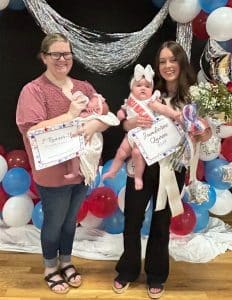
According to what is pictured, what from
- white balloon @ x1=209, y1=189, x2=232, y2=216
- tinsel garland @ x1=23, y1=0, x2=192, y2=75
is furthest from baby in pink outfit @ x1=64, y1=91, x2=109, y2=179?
white balloon @ x1=209, y1=189, x2=232, y2=216

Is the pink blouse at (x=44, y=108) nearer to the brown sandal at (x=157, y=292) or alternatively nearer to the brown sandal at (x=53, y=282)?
the brown sandal at (x=53, y=282)

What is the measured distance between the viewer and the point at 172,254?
259cm

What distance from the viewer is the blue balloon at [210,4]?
7.69 ft

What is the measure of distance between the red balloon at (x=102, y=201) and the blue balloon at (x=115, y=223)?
0.06m

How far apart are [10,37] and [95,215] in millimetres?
1291

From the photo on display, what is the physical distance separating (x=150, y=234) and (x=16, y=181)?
2.87 feet

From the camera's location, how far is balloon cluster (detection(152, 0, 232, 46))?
2289mm

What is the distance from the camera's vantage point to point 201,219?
8.74ft

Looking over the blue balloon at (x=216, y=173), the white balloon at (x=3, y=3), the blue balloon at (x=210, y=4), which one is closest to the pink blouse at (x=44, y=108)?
the white balloon at (x=3, y=3)

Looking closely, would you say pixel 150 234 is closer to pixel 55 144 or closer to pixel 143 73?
pixel 55 144

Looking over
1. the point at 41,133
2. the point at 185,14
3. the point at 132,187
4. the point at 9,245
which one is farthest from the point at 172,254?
the point at 185,14

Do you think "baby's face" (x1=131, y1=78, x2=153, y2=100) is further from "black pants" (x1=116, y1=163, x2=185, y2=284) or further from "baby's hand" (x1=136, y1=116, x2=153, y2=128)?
"black pants" (x1=116, y1=163, x2=185, y2=284)

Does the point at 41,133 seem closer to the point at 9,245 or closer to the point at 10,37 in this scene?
the point at 9,245

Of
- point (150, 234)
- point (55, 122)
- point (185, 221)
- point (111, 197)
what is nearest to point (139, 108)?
point (55, 122)
